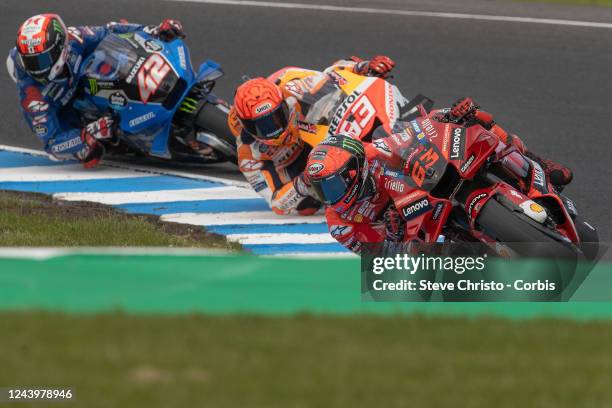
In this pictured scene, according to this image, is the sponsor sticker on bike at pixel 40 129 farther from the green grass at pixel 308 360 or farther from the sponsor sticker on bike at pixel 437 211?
the green grass at pixel 308 360

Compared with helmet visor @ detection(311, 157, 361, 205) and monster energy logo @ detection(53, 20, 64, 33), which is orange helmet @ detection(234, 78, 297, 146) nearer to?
monster energy logo @ detection(53, 20, 64, 33)

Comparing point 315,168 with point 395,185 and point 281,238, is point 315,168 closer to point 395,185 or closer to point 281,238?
point 395,185

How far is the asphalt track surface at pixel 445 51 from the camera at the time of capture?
50.5 ft

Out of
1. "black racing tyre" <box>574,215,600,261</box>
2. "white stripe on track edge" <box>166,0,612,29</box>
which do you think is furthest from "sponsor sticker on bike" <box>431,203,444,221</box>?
"white stripe on track edge" <box>166,0,612,29</box>

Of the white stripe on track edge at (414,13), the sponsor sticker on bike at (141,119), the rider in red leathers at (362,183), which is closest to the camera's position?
the rider in red leathers at (362,183)

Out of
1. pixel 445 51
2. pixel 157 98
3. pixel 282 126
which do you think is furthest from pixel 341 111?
pixel 445 51

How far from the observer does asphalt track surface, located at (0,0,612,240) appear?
15391mm

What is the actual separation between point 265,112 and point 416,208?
3042mm

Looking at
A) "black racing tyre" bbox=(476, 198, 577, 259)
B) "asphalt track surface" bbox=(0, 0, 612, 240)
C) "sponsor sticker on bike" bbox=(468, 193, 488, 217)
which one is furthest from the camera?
"asphalt track surface" bbox=(0, 0, 612, 240)

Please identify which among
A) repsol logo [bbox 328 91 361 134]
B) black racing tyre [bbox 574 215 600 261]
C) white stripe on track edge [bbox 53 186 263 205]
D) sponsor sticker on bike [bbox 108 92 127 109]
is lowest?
white stripe on track edge [bbox 53 186 263 205]

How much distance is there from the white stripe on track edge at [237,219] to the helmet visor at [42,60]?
77.4 inches

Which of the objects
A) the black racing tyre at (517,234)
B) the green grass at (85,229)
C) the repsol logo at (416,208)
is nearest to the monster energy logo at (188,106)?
the green grass at (85,229)

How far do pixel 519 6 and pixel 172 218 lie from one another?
764 cm

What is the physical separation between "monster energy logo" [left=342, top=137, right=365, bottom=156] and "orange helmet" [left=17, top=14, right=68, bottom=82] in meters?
4.66
